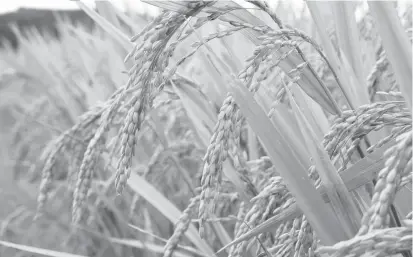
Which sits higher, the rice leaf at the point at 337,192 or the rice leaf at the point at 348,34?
the rice leaf at the point at 348,34

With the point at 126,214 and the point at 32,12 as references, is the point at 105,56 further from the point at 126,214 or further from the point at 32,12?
the point at 32,12

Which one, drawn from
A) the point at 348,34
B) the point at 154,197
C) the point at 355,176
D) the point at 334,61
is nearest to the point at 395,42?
the point at 355,176

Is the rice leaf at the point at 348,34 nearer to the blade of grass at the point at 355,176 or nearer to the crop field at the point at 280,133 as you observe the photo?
the crop field at the point at 280,133

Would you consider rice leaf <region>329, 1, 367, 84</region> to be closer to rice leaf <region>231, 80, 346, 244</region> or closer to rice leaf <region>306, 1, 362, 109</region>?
rice leaf <region>306, 1, 362, 109</region>

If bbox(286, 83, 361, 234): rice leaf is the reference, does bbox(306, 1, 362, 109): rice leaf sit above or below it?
above

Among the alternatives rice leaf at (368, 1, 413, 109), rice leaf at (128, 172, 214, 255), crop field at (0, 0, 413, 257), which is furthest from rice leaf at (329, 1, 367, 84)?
rice leaf at (128, 172, 214, 255)

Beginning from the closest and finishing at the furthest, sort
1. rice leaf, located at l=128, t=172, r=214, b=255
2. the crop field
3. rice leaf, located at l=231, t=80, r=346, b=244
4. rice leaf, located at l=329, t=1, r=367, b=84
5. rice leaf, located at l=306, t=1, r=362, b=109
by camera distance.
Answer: the crop field
rice leaf, located at l=231, t=80, r=346, b=244
rice leaf, located at l=306, t=1, r=362, b=109
rice leaf, located at l=329, t=1, r=367, b=84
rice leaf, located at l=128, t=172, r=214, b=255

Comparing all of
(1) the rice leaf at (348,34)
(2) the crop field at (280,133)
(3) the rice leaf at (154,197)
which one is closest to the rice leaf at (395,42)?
(2) the crop field at (280,133)

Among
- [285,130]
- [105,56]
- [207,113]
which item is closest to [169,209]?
[207,113]

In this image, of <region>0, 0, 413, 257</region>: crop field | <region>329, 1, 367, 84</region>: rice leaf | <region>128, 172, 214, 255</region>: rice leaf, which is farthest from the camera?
<region>128, 172, 214, 255</region>: rice leaf

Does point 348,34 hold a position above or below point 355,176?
above

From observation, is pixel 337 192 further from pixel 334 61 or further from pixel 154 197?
pixel 154 197

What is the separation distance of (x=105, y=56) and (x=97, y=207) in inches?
51.7

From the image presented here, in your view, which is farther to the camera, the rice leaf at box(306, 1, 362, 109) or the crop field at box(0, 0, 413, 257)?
the rice leaf at box(306, 1, 362, 109)
